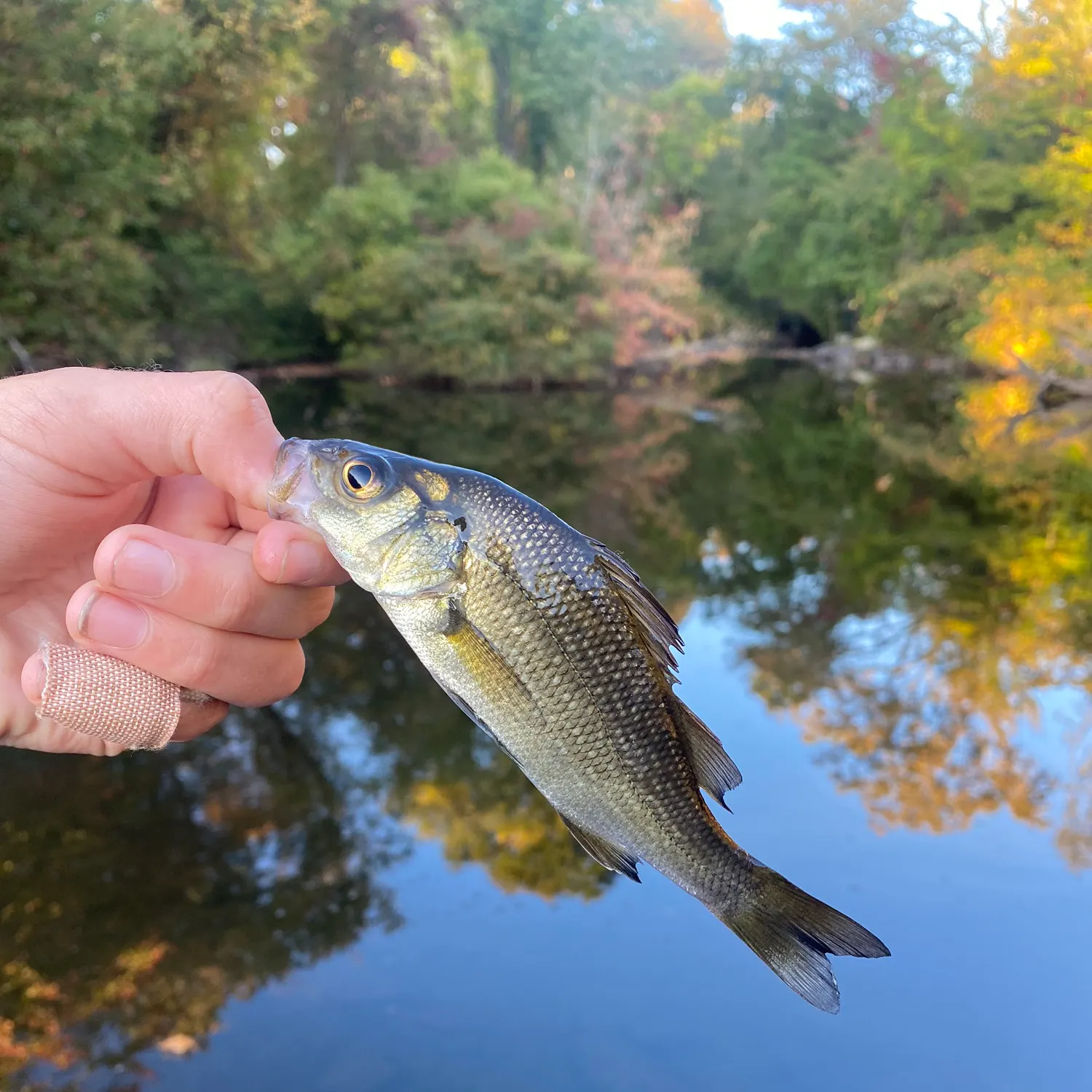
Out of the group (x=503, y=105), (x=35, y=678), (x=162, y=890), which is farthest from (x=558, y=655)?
(x=503, y=105)

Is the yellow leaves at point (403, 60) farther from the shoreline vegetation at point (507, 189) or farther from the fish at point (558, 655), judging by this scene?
the fish at point (558, 655)

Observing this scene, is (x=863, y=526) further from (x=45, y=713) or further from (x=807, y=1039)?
(x=45, y=713)

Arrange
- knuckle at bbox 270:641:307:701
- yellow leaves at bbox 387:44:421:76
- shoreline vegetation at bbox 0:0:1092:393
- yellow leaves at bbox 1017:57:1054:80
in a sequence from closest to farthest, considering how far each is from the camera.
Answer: knuckle at bbox 270:641:307:701, shoreline vegetation at bbox 0:0:1092:393, yellow leaves at bbox 1017:57:1054:80, yellow leaves at bbox 387:44:421:76

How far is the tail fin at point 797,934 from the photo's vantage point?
1.96 metres

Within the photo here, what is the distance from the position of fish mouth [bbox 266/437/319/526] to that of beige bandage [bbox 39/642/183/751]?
0.63 m

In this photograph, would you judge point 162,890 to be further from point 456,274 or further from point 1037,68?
point 1037,68

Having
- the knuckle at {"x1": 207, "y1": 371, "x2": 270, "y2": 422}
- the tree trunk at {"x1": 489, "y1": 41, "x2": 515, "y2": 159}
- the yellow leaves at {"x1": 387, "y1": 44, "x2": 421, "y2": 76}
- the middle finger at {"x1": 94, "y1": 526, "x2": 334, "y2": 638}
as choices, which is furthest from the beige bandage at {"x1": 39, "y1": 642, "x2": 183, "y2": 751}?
the tree trunk at {"x1": 489, "y1": 41, "x2": 515, "y2": 159}

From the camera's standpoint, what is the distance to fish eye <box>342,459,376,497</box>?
210 cm

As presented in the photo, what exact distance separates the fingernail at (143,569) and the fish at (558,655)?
33 centimetres

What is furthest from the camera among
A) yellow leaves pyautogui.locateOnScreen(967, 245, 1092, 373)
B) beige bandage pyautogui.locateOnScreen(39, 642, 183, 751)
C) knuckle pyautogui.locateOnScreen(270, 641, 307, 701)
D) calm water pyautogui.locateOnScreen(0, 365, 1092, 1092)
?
yellow leaves pyautogui.locateOnScreen(967, 245, 1092, 373)

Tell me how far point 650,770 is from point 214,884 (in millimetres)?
3856

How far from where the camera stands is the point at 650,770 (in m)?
2.09

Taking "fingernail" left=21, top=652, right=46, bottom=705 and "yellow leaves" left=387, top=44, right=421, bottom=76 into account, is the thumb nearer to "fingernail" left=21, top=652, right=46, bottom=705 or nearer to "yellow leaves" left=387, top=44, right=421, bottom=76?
"fingernail" left=21, top=652, right=46, bottom=705

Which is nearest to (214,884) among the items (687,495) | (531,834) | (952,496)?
(531,834)
